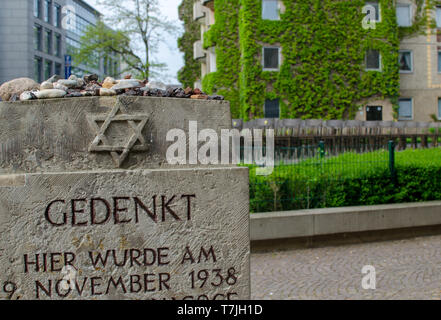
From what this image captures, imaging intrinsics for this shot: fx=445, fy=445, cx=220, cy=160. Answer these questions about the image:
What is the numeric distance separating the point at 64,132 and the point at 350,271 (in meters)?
5.15

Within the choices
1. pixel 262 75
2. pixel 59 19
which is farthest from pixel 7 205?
pixel 262 75

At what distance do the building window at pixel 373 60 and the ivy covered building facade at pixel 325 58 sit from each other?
47 millimetres

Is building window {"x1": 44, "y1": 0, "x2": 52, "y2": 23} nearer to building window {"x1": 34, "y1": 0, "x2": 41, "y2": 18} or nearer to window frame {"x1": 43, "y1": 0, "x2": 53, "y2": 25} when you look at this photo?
window frame {"x1": 43, "y1": 0, "x2": 53, "y2": 25}

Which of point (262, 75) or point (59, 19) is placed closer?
point (59, 19)

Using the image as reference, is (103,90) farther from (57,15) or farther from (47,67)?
(47,67)

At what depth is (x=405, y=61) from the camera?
29.2 metres

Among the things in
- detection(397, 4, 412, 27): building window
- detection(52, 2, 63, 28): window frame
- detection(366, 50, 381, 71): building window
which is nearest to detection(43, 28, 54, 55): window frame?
detection(52, 2, 63, 28): window frame

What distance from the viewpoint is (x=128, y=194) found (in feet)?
8.56

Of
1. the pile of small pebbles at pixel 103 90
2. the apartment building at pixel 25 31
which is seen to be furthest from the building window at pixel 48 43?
the pile of small pebbles at pixel 103 90

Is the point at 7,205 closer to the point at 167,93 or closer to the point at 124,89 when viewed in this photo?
the point at 124,89

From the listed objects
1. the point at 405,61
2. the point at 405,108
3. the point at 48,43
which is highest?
the point at 405,61

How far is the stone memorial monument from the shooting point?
8.41 feet

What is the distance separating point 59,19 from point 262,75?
20.6 m

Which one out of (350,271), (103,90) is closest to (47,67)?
(103,90)
